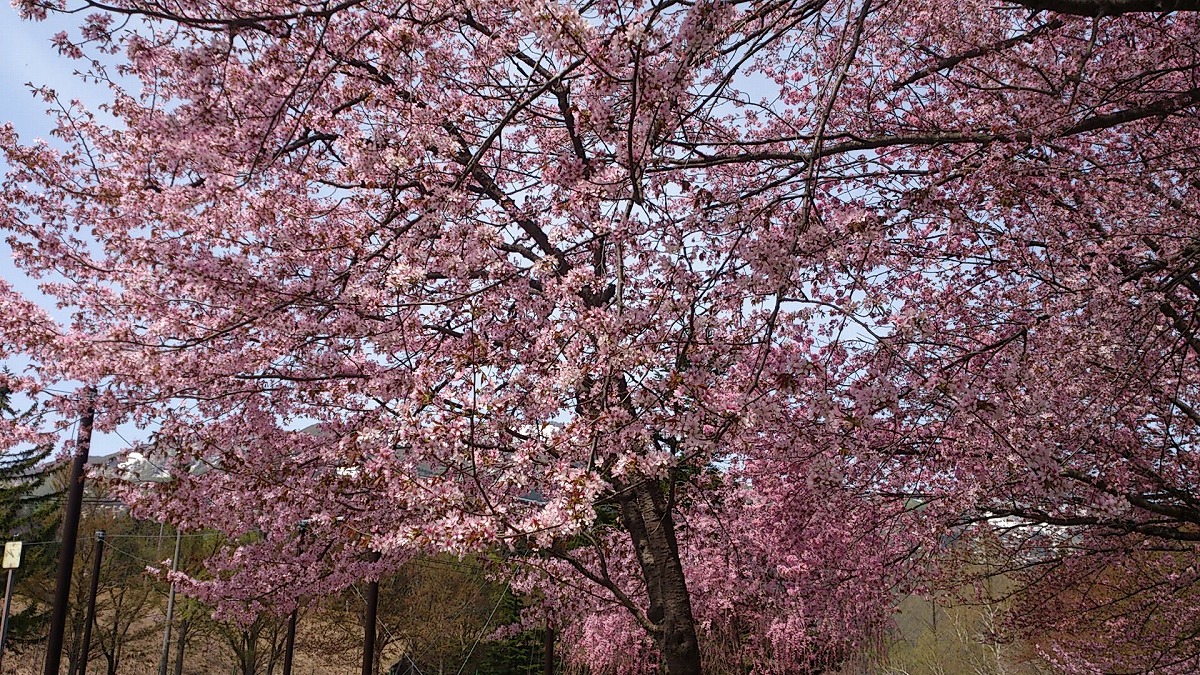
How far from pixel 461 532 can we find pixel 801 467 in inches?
275

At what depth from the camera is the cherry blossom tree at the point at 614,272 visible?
4.19 metres

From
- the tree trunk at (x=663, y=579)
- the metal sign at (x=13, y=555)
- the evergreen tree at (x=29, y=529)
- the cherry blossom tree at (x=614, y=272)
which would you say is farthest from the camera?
the evergreen tree at (x=29, y=529)

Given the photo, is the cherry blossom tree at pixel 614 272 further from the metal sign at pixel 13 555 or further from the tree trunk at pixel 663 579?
the metal sign at pixel 13 555

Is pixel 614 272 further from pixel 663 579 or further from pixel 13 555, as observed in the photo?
pixel 13 555

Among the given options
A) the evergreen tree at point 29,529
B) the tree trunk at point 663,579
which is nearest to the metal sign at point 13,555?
the evergreen tree at point 29,529

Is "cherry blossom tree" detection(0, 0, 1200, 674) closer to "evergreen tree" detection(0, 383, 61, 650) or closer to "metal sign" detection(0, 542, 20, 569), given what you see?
"metal sign" detection(0, 542, 20, 569)

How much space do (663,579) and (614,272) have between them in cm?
317

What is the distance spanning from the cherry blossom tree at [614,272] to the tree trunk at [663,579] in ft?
0.09

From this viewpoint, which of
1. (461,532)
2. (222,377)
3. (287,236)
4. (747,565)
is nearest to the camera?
(461,532)

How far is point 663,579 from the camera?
25.2 feet

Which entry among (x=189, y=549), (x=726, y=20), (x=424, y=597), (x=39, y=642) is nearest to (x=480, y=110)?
(x=726, y=20)

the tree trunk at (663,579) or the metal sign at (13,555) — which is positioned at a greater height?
the metal sign at (13,555)

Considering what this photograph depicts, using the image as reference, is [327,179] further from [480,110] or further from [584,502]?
[584,502]

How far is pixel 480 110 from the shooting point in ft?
20.3
